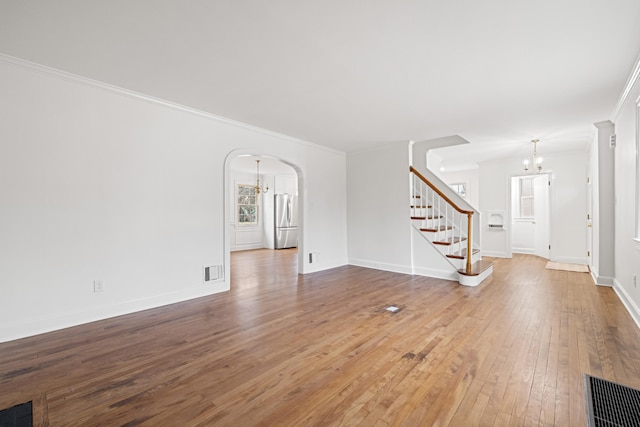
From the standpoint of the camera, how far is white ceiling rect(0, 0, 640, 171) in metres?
1.98

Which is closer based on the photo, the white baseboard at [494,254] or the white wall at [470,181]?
the white baseboard at [494,254]

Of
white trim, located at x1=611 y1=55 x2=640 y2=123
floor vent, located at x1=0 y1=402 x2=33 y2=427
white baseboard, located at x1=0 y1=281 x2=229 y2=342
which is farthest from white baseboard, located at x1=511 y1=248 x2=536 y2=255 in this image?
floor vent, located at x1=0 y1=402 x2=33 y2=427

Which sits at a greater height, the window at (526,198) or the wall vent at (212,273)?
the window at (526,198)

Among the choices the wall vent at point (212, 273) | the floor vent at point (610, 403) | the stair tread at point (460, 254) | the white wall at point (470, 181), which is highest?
the white wall at point (470, 181)

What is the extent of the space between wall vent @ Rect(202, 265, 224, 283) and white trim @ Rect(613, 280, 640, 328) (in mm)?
4869

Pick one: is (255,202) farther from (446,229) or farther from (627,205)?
(627,205)

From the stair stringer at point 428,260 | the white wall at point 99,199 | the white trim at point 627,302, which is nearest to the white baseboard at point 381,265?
the stair stringer at point 428,260

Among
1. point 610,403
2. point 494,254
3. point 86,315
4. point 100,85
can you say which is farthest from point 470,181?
point 86,315

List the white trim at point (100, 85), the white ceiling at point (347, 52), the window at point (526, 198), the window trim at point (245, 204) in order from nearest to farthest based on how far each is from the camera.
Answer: the white ceiling at point (347, 52), the white trim at point (100, 85), the window at point (526, 198), the window trim at point (245, 204)

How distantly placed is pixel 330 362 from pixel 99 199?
2951 millimetres

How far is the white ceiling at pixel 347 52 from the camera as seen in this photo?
1.98 m

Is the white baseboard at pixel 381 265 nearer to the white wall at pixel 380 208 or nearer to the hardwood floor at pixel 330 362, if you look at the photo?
the white wall at pixel 380 208

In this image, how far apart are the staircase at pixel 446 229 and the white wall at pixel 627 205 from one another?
1.67m

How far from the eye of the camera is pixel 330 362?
7.40 feet
